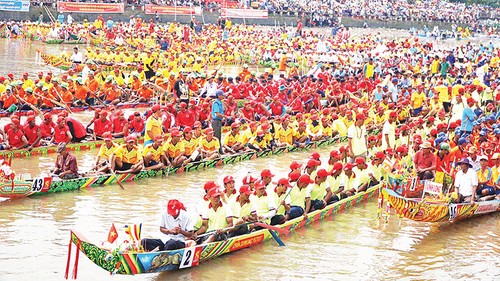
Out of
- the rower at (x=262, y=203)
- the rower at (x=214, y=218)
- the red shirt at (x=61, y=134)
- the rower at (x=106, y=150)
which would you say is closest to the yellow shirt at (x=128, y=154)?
the rower at (x=106, y=150)

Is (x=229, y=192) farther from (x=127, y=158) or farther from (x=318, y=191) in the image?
(x=127, y=158)

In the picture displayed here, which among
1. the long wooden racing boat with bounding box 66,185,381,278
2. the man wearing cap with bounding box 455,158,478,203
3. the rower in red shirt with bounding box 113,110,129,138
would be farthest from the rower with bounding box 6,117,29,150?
the man wearing cap with bounding box 455,158,478,203

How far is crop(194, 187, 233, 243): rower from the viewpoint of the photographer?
1073 centimetres

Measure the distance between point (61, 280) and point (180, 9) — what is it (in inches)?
1632

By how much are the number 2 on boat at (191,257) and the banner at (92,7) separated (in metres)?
37.2

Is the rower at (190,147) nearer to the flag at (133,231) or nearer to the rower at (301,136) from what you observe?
the rower at (301,136)

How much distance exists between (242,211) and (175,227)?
3.95 ft

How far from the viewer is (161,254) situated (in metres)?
10.0

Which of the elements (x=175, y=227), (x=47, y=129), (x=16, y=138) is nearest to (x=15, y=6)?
(x=47, y=129)

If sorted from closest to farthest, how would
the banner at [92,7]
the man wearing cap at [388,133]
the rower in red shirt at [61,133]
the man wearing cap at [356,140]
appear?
1. the man wearing cap at [356,140]
2. the man wearing cap at [388,133]
3. the rower in red shirt at [61,133]
4. the banner at [92,7]

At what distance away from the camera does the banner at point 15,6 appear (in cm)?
4391

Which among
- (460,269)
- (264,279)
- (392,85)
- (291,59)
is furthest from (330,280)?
(291,59)

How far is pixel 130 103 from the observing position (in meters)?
23.5

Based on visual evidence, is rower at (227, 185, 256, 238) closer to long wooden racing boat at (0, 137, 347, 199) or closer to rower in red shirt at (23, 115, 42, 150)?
long wooden racing boat at (0, 137, 347, 199)
